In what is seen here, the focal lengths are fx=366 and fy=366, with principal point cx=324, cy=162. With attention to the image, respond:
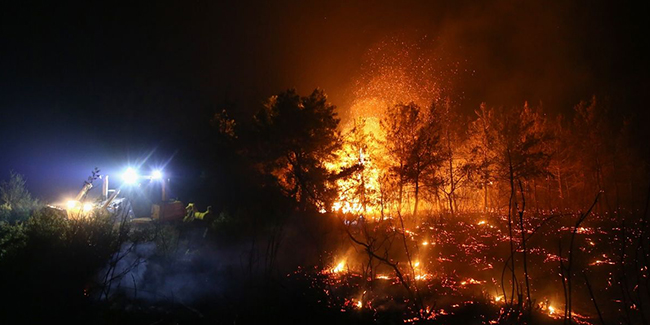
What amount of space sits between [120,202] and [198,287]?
13.3m

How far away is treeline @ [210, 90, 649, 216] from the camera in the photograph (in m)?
23.7

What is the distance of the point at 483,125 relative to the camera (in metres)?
29.7

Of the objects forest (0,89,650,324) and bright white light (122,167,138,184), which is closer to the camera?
forest (0,89,650,324)

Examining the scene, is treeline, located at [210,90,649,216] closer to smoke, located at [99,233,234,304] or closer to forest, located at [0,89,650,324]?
forest, located at [0,89,650,324]

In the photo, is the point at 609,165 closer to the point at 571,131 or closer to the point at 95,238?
the point at 571,131

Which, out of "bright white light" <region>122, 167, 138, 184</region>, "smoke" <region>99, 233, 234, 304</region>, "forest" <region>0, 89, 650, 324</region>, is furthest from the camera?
"bright white light" <region>122, 167, 138, 184</region>

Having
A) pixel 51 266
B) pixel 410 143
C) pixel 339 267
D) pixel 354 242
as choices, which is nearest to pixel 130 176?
pixel 354 242

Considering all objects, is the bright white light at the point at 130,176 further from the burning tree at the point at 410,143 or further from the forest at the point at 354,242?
the burning tree at the point at 410,143

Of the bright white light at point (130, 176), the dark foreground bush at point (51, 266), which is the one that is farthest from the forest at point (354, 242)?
the bright white light at point (130, 176)

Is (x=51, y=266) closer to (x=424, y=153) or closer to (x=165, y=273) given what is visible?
(x=165, y=273)

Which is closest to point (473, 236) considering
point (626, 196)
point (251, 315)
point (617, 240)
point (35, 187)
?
point (617, 240)

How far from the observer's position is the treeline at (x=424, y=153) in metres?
23.7

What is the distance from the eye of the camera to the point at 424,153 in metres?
25.1

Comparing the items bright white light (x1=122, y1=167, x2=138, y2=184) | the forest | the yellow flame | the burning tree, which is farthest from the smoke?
the burning tree
